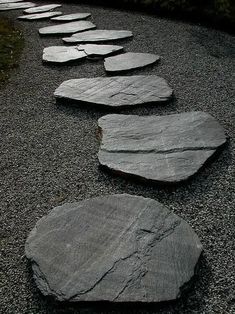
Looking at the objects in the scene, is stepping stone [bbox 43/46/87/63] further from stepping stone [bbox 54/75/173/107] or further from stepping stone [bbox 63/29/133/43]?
stepping stone [bbox 54/75/173/107]

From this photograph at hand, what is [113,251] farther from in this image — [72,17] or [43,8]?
[43,8]

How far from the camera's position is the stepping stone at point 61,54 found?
476 centimetres

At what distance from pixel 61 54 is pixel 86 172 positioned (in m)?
2.73

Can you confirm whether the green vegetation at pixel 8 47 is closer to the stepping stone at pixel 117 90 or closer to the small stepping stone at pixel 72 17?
the small stepping stone at pixel 72 17

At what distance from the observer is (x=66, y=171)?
2.68m

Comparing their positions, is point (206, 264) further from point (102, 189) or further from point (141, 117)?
point (141, 117)

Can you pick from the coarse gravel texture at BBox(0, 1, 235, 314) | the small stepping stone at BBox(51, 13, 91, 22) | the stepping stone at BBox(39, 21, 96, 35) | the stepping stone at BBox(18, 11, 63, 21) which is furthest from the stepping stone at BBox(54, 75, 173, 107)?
the stepping stone at BBox(18, 11, 63, 21)

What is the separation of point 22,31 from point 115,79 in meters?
2.93

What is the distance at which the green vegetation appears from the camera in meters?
4.68

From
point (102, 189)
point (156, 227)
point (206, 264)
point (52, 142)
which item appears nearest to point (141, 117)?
point (52, 142)

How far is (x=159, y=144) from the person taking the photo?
2.77 meters

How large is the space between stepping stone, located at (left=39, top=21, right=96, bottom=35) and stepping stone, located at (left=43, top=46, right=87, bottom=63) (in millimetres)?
810

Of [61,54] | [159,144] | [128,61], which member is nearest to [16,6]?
[61,54]

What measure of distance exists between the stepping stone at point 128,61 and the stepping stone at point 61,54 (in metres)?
0.45
